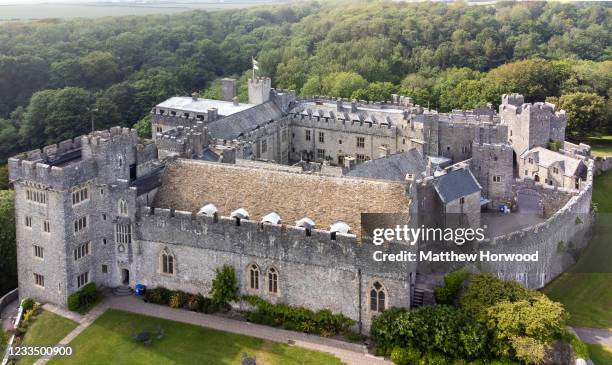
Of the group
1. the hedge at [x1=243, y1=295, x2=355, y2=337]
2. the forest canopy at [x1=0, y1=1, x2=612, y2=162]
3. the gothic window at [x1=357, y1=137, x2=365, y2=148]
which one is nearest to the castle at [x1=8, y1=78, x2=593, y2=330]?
the hedge at [x1=243, y1=295, x2=355, y2=337]

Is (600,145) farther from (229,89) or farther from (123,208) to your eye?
(123,208)

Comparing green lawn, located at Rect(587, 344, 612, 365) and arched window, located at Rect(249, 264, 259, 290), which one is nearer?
green lawn, located at Rect(587, 344, 612, 365)

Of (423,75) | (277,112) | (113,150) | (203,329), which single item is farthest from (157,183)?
(423,75)

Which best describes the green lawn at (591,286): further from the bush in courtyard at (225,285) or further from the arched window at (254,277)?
the bush in courtyard at (225,285)

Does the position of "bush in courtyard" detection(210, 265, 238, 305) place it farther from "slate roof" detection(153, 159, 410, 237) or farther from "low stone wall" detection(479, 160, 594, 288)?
"low stone wall" detection(479, 160, 594, 288)

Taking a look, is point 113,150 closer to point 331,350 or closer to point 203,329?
point 203,329

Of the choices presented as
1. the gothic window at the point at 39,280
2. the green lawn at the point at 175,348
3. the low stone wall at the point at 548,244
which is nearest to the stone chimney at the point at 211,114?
the gothic window at the point at 39,280

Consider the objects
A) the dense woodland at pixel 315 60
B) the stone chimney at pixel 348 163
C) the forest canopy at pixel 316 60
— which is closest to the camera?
the stone chimney at pixel 348 163
